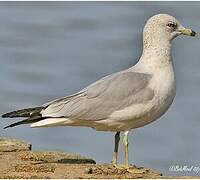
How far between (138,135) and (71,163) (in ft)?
15.6

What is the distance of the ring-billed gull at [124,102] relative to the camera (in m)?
8.41

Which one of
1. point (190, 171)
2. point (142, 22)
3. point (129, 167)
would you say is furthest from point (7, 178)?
point (142, 22)

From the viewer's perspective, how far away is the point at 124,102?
27.9ft

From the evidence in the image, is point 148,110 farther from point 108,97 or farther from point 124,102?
point 108,97

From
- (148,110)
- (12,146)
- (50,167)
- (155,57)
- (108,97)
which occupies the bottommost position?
(50,167)

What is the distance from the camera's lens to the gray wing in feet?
27.9

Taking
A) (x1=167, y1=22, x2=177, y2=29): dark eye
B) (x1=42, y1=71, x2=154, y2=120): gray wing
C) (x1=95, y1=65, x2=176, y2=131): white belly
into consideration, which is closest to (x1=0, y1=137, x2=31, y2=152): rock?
(x1=42, y1=71, x2=154, y2=120): gray wing

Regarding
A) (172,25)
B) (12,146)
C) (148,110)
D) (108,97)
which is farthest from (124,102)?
(12,146)

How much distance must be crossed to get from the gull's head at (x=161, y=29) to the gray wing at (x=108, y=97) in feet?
1.56

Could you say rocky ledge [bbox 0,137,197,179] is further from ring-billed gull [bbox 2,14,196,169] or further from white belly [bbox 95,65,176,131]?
white belly [bbox 95,65,176,131]

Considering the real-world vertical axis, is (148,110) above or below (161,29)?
below

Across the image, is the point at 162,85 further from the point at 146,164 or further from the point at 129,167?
the point at 146,164

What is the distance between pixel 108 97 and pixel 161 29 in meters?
0.88

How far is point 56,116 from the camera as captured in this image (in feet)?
28.2
